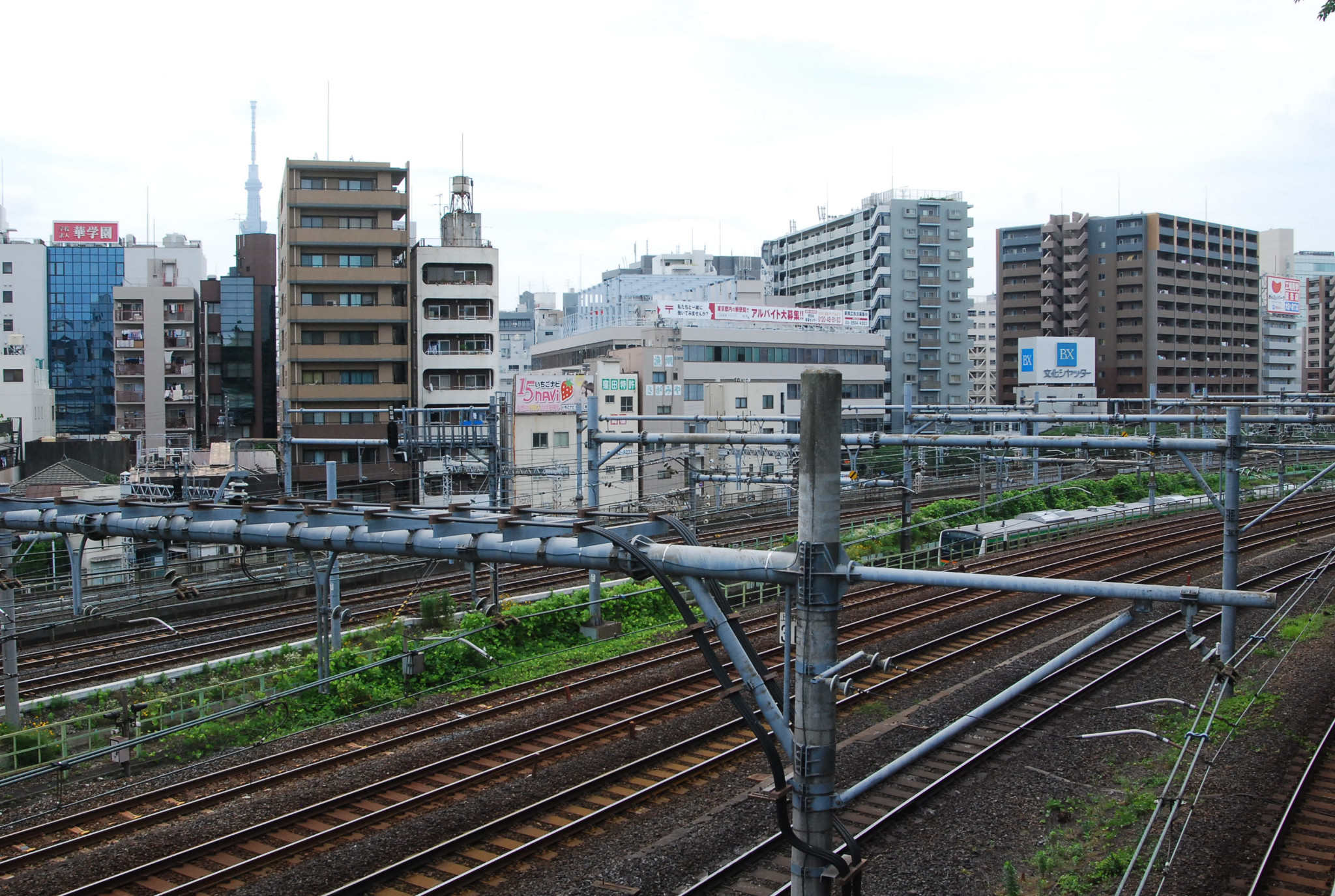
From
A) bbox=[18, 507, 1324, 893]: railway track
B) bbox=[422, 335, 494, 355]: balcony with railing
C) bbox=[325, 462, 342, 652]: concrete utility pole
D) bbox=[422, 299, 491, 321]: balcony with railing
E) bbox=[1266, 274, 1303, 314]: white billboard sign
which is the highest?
bbox=[1266, 274, 1303, 314]: white billboard sign

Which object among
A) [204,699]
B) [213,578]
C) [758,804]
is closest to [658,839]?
[758,804]

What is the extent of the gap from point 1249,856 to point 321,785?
919 centimetres

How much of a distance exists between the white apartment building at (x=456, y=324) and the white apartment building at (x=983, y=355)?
5349 cm

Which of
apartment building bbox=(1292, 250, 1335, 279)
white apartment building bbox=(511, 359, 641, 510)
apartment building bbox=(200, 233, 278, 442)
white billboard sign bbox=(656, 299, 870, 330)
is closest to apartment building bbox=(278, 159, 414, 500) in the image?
white apartment building bbox=(511, 359, 641, 510)

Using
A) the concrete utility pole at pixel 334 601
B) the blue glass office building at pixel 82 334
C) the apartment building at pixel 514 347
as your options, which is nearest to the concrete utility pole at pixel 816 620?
the concrete utility pole at pixel 334 601

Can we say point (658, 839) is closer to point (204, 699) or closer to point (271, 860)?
point (271, 860)

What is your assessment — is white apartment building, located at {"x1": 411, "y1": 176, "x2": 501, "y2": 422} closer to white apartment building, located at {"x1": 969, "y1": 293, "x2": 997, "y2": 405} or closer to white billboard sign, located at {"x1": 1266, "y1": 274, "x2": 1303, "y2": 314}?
white apartment building, located at {"x1": 969, "y1": 293, "x2": 997, "y2": 405}

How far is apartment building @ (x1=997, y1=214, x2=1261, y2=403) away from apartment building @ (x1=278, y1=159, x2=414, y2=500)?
51033 millimetres

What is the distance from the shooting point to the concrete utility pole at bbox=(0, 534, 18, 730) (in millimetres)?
12562

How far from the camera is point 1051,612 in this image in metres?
18.8

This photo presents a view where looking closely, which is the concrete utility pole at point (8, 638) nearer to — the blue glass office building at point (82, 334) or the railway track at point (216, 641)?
the railway track at point (216, 641)

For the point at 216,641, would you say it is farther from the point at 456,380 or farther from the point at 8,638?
the point at 456,380

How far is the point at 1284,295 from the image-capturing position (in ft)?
276

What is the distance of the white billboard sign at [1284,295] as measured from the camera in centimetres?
8338
